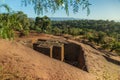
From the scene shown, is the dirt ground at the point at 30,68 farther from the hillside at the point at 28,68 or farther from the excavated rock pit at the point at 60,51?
the excavated rock pit at the point at 60,51

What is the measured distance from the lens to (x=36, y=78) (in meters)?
7.98

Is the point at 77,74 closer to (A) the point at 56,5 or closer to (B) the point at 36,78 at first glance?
(B) the point at 36,78

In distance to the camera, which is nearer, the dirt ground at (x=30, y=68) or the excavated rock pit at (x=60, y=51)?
the dirt ground at (x=30, y=68)

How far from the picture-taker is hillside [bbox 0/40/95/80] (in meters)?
7.90

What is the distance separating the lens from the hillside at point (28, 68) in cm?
790

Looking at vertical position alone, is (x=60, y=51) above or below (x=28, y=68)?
below

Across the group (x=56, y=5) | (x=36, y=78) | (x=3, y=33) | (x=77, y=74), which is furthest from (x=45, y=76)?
(x=3, y=33)

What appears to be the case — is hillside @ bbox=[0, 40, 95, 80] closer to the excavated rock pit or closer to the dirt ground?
the dirt ground

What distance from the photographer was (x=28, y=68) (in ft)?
28.1

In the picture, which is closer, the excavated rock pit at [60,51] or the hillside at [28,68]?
the hillside at [28,68]

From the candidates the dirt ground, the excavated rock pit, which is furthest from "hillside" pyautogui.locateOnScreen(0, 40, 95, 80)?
the excavated rock pit

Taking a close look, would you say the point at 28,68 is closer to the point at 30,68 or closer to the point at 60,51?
the point at 30,68

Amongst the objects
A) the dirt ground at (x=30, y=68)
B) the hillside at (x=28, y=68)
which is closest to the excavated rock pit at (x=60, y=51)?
the dirt ground at (x=30, y=68)

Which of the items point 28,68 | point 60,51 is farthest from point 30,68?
point 60,51
